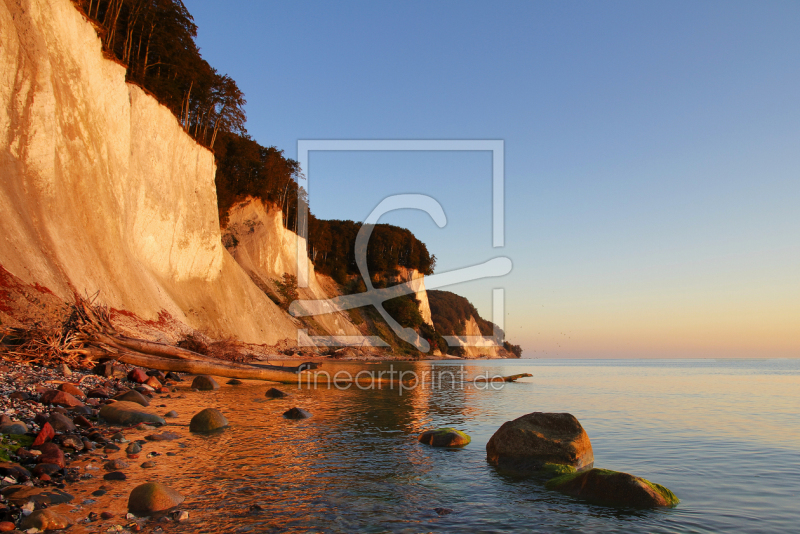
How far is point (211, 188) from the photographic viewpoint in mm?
37750

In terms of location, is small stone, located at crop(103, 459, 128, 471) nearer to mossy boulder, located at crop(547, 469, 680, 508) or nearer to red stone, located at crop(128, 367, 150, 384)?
mossy boulder, located at crop(547, 469, 680, 508)

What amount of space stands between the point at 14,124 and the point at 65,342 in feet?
36.1

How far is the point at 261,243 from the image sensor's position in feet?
168

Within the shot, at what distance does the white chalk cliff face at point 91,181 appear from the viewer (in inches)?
736

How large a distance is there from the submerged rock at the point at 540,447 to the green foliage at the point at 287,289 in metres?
43.2

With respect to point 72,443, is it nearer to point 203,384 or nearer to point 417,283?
point 203,384

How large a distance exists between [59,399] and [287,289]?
4230 centimetres

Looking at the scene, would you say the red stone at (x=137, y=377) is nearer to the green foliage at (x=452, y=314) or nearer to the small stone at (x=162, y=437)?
the small stone at (x=162, y=437)

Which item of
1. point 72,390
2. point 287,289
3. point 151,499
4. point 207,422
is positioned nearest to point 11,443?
point 151,499

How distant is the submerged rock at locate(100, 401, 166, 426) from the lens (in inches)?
382

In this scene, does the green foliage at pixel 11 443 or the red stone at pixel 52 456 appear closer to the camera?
the green foliage at pixel 11 443

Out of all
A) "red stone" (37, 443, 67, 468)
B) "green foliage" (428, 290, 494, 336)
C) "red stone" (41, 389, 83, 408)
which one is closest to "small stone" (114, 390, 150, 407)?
"red stone" (41, 389, 83, 408)

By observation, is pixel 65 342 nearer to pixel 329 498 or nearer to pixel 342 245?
pixel 329 498

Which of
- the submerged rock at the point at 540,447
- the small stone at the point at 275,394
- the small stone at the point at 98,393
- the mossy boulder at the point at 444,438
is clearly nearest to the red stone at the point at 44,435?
the small stone at the point at 98,393
